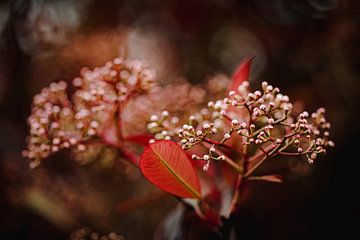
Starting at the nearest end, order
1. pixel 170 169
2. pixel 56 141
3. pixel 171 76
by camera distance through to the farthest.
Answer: pixel 170 169
pixel 56 141
pixel 171 76

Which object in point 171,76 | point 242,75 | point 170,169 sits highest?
point 242,75

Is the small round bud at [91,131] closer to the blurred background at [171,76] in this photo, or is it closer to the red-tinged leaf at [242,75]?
the blurred background at [171,76]

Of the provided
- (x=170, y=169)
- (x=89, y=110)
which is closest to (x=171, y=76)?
(x=89, y=110)

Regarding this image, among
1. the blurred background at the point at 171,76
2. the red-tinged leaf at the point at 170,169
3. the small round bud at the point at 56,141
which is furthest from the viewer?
the blurred background at the point at 171,76

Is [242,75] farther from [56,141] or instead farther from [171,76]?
[171,76]

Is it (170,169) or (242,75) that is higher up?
(242,75)

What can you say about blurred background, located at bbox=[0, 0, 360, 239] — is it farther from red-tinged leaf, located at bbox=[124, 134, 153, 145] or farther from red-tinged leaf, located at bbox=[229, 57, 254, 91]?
red-tinged leaf, located at bbox=[229, 57, 254, 91]

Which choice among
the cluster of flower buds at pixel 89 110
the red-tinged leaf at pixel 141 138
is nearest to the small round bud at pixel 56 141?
the cluster of flower buds at pixel 89 110
